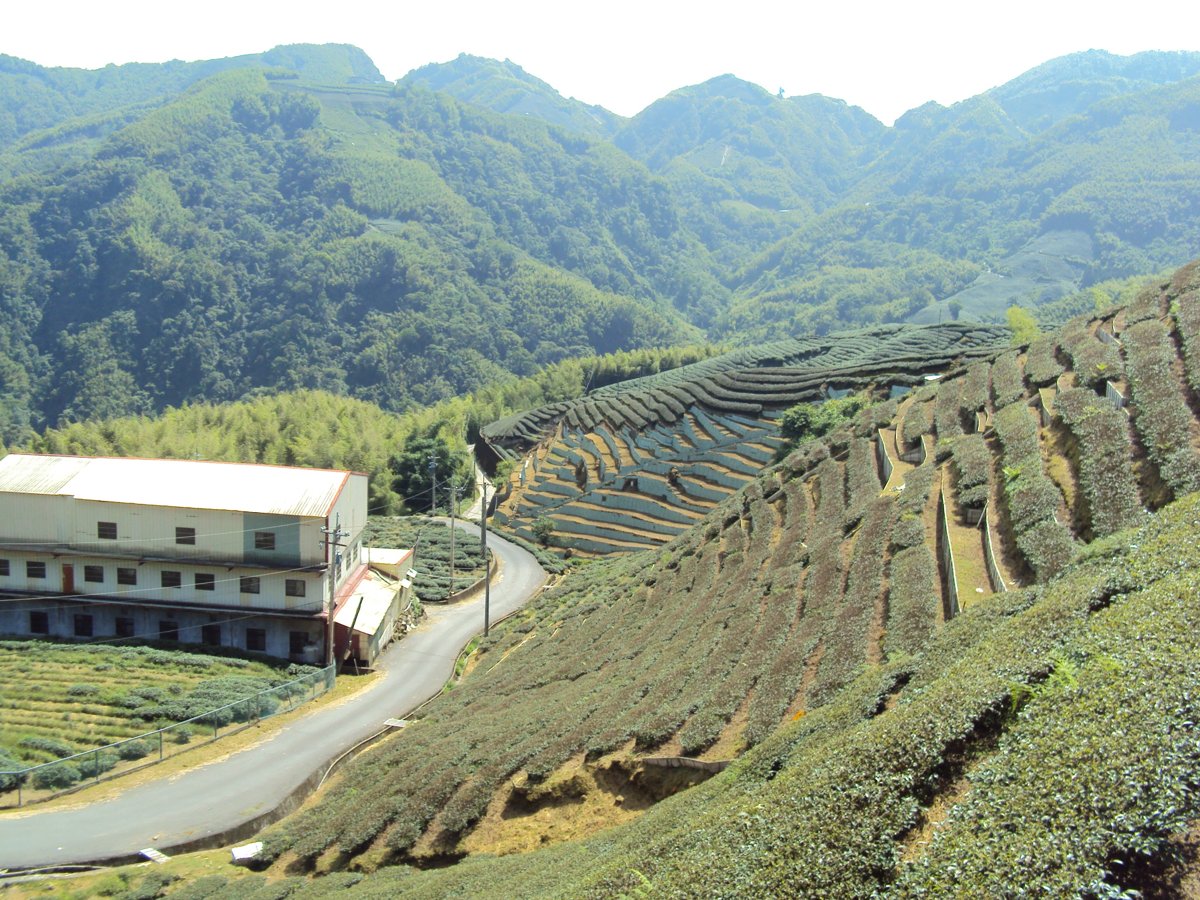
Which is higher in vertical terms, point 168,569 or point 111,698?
point 168,569

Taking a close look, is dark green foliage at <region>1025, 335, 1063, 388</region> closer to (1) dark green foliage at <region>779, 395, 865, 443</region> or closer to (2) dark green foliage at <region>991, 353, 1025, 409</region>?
(2) dark green foliage at <region>991, 353, 1025, 409</region>

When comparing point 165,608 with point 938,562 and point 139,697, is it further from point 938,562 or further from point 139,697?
point 938,562

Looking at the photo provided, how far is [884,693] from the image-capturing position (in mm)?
15133

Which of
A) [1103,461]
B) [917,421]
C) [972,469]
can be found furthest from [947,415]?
[1103,461]

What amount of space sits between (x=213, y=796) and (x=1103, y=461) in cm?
2533

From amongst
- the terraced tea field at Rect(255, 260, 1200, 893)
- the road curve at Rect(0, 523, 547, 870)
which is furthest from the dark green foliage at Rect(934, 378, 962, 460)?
the road curve at Rect(0, 523, 547, 870)

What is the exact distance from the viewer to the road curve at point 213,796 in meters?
22.5

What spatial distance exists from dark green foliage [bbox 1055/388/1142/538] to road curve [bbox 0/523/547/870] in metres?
22.3

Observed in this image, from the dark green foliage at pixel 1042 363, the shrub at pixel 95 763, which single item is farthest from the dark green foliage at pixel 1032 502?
the shrub at pixel 95 763

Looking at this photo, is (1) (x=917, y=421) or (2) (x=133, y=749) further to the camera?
(1) (x=917, y=421)

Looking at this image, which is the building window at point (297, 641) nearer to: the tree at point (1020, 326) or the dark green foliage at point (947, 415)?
the dark green foliage at point (947, 415)

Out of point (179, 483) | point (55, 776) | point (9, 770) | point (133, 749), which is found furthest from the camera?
point (179, 483)

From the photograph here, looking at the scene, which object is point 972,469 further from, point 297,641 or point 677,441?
point 677,441

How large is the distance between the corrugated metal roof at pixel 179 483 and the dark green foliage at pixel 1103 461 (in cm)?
2912
